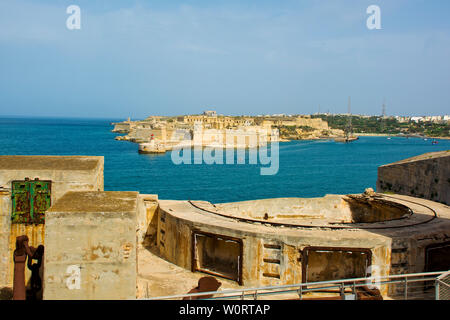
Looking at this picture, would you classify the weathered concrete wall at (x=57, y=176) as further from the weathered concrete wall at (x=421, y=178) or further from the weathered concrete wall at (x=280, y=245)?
the weathered concrete wall at (x=421, y=178)

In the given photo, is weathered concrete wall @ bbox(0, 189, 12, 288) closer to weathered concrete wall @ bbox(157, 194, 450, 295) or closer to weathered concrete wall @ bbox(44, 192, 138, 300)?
weathered concrete wall @ bbox(44, 192, 138, 300)

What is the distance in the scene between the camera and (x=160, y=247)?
1110 cm

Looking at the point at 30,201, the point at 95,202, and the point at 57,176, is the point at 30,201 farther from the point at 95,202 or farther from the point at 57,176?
the point at 95,202

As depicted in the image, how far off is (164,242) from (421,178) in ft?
33.2

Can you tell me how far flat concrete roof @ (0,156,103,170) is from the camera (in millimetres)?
8711

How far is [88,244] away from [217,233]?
3.61m

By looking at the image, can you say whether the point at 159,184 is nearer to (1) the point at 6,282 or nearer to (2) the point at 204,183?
(2) the point at 204,183

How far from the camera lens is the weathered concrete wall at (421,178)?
555 inches

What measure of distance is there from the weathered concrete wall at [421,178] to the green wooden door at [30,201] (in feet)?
39.6

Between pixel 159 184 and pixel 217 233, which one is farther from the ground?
pixel 217 233

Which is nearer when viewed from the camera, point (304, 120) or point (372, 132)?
point (304, 120)

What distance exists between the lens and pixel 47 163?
9.26m

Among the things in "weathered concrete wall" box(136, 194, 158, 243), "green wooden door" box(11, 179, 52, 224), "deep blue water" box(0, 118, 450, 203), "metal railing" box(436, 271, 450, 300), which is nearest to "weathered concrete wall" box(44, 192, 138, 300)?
"green wooden door" box(11, 179, 52, 224)
